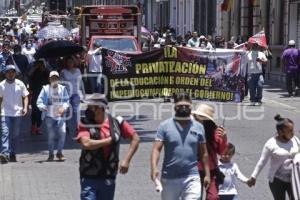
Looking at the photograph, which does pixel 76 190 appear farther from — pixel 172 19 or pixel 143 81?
pixel 172 19

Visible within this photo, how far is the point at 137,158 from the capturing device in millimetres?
14852

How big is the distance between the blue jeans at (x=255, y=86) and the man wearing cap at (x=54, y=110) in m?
10.0

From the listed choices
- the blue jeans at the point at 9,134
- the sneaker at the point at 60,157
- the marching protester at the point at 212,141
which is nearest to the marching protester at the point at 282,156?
the marching protester at the point at 212,141

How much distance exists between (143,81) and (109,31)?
1421 cm

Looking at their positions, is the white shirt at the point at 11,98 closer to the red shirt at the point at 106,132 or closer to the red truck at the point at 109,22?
the red shirt at the point at 106,132

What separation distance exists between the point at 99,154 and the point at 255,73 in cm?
1531

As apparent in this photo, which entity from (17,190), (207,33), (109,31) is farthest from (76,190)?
(207,33)

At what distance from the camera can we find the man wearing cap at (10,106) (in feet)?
46.8

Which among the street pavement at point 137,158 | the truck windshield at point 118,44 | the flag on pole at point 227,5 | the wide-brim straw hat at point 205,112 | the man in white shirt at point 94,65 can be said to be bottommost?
the street pavement at point 137,158

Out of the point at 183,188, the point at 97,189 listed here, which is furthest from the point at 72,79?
the point at 183,188

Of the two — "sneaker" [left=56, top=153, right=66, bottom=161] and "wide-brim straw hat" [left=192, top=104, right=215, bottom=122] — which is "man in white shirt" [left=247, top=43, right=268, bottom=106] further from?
"wide-brim straw hat" [left=192, top=104, right=215, bottom=122]

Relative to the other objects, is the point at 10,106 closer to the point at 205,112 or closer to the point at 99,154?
the point at 99,154

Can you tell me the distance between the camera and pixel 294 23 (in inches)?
1284

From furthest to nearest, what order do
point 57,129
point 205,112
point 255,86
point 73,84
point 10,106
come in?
point 255,86 → point 73,84 → point 57,129 → point 10,106 → point 205,112
